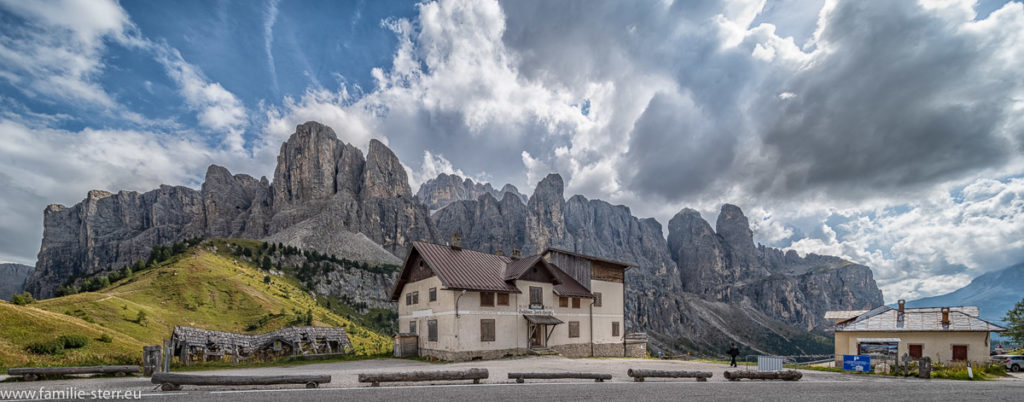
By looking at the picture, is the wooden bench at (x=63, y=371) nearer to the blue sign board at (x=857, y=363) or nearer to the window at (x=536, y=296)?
the window at (x=536, y=296)

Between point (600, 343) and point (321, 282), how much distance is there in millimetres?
105740

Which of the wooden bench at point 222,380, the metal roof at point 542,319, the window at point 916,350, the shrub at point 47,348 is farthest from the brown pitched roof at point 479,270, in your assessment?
the window at point 916,350

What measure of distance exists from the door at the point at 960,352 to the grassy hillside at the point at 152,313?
159 ft

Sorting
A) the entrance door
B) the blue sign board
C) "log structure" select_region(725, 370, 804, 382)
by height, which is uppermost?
"log structure" select_region(725, 370, 804, 382)

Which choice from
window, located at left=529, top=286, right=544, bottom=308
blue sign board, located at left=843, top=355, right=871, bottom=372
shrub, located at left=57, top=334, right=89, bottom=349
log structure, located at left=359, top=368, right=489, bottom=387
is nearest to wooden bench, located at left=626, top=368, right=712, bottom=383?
log structure, located at left=359, top=368, right=489, bottom=387

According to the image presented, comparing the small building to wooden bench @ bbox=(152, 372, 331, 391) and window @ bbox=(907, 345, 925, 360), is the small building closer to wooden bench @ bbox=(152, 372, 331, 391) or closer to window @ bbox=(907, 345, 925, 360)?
window @ bbox=(907, 345, 925, 360)

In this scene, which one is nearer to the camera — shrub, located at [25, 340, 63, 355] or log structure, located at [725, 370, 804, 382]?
log structure, located at [725, 370, 804, 382]

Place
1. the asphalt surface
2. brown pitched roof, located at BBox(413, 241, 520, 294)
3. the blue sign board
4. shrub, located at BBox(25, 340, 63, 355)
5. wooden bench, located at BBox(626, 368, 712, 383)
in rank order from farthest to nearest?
brown pitched roof, located at BBox(413, 241, 520, 294) < shrub, located at BBox(25, 340, 63, 355) < the blue sign board < wooden bench, located at BBox(626, 368, 712, 383) < the asphalt surface

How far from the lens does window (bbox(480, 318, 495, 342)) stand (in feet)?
109

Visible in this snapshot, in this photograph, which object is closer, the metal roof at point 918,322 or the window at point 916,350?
the metal roof at point 918,322

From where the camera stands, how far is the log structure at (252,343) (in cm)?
2989

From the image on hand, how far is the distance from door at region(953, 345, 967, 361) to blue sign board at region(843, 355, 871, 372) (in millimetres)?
9497

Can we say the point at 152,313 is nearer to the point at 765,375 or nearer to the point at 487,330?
the point at 487,330

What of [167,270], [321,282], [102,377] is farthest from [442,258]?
[321,282]
